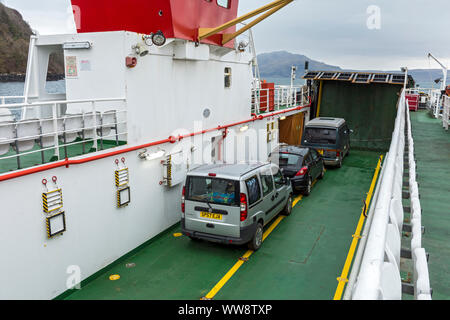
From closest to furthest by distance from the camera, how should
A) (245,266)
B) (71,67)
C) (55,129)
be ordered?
1. (55,129)
2. (245,266)
3. (71,67)

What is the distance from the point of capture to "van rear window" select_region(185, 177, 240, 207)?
8141 mm

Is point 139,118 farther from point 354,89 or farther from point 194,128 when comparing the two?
point 354,89

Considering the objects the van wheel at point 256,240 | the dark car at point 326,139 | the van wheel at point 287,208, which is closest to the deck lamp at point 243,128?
the dark car at point 326,139

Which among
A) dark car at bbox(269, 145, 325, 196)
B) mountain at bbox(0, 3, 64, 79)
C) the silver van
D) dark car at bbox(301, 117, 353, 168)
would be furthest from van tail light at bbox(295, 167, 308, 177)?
mountain at bbox(0, 3, 64, 79)

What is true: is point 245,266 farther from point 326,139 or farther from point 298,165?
point 326,139

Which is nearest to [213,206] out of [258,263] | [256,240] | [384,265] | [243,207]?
[243,207]

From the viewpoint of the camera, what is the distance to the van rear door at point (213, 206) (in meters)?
8.14

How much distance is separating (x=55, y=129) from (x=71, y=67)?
299 cm

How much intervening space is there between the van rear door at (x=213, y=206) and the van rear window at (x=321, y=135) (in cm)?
891

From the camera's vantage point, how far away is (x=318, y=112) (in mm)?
21344

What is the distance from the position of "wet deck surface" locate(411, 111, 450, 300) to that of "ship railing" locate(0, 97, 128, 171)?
5.77 m

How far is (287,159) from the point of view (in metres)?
13.1

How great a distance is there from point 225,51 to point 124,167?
6.00 metres

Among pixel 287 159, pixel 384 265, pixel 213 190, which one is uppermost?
pixel 384 265
